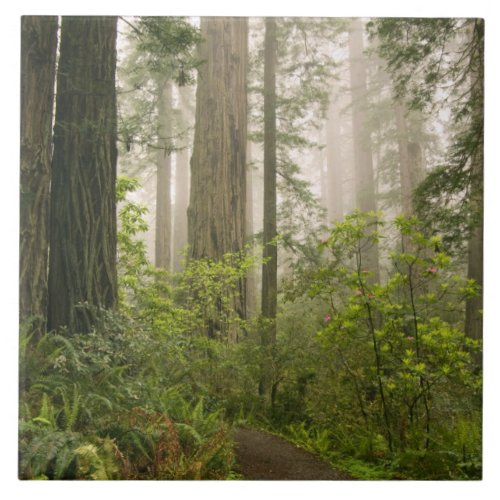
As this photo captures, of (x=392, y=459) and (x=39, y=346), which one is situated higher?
(x=39, y=346)

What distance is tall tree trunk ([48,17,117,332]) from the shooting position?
4.79 m

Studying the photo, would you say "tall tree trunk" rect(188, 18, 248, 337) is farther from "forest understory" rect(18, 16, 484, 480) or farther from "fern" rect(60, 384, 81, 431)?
"fern" rect(60, 384, 81, 431)

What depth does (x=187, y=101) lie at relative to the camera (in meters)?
6.56

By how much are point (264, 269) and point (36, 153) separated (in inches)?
103

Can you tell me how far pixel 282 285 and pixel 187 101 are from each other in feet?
9.19

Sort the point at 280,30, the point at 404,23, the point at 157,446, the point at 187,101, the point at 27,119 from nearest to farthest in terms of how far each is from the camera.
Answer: the point at 157,446 → the point at 27,119 → the point at 404,23 → the point at 280,30 → the point at 187,101

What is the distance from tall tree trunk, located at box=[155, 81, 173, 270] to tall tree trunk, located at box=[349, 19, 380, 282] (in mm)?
2158

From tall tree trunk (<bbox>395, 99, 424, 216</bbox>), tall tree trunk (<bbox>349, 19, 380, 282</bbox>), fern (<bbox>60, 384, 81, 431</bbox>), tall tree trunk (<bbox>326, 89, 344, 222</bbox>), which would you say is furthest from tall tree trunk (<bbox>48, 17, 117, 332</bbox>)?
tall tree trunk (<bbox>395, 99, 424, 216</bbox>)

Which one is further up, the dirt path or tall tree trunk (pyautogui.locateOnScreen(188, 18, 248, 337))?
tall tree trunk (pyautogui.locateOnScreen(188, 18, 248, 337))

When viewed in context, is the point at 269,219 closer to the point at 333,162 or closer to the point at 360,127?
the point at 333,162

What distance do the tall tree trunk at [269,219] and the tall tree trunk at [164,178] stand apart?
1.13m

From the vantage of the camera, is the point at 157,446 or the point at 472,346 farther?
the point at 472,346

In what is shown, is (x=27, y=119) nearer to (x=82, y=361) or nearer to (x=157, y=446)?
(x=82, y=361)
